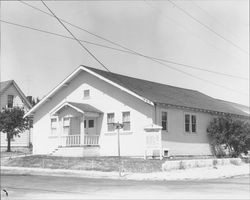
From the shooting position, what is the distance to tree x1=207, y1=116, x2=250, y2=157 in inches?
1282

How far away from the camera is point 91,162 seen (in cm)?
2642

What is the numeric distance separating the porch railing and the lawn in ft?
10.5

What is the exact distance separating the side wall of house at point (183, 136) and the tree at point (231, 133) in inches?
31.5

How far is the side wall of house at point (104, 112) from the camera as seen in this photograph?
99.1 ft

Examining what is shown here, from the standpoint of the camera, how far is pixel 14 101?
1880 inches

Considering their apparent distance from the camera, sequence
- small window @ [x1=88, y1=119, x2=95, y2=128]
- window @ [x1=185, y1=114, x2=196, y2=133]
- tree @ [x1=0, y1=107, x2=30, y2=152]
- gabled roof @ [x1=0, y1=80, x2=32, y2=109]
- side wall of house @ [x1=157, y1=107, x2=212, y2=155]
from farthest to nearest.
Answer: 1. gabled roof @ [x1=0, y1=80, x2=32, y2=109]
2. tree @ [x1=0, y1=107, x2=30, y2=152]
3. small window @ [x1=88, y1=119, x2=95, y2=128]
4. window @ [x1=185, y1=114, x2=196, y2=133]
5. side wall of house @ [x1=157, y1=107, x2=212, y2=155]

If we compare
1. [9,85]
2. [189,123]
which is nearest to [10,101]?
[9,85]

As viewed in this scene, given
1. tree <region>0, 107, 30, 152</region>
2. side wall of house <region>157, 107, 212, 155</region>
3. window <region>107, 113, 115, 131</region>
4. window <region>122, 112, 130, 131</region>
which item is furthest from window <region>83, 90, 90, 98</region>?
tree <region>0, 107, 30, 152</region>

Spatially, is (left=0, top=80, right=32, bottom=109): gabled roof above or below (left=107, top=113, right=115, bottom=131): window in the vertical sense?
above

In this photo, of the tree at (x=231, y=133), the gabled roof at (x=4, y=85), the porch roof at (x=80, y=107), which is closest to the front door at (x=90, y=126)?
the porch roof at (x=80, y=107)

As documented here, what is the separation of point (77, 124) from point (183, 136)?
8266mm

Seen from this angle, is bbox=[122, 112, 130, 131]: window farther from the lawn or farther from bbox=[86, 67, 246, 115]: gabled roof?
the lawn

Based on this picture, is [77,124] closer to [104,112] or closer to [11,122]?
[104,112]

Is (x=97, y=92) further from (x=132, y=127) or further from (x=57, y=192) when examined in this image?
(x=57, y=192)
